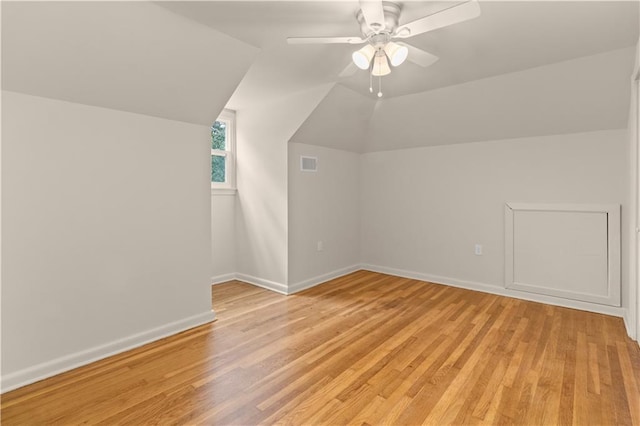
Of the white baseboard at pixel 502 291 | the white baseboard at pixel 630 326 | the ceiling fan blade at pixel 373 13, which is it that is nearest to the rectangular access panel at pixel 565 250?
the white baseboard at pixel 502 291

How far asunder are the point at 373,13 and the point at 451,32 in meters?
0.84

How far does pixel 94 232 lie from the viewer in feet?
7.48

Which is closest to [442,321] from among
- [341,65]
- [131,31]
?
[341,65]

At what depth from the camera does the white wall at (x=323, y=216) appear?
3.89 meters

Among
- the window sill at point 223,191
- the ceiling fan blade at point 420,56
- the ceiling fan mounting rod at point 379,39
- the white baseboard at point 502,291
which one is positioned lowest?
the white baseboard at point 502,291

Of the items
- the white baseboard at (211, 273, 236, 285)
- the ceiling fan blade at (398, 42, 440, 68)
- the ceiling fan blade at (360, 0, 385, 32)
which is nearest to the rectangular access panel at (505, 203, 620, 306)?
the ceiling fan blade at (398, 42, 440, 68)

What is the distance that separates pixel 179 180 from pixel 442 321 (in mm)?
2632

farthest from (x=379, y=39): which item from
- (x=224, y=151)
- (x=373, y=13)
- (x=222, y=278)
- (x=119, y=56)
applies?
(x=222, y=278)

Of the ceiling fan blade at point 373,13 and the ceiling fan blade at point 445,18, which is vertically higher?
the ceiling fan blade at point 373,13

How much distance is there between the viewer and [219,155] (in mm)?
4227

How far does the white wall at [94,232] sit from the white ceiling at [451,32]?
Answer: 969 mm

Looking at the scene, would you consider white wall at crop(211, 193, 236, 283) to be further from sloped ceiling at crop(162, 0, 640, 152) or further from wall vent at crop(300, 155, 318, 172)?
sloped ceiling at crop(162, 0, 640, 152)

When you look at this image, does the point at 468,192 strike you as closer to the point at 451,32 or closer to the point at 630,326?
the point at 630,326

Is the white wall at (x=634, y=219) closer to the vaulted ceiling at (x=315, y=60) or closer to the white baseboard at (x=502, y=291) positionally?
the vaulted ceiling at (x=315, y=60)
